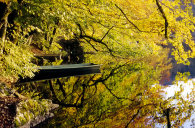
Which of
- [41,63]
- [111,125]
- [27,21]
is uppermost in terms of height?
[27,21]

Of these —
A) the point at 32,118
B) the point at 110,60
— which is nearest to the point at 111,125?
the point at 32,118

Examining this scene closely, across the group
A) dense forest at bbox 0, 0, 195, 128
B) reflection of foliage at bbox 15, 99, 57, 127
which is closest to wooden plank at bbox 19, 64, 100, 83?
dense forest at bbox 0, 0, 195, 128

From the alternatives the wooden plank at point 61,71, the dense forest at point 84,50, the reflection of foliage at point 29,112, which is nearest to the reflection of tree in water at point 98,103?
the dense forest at point 84,50

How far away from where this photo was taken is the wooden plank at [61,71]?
7420 millimetres

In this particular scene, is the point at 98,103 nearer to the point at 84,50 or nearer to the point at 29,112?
the point at 29,112

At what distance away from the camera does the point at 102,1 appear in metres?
4.72

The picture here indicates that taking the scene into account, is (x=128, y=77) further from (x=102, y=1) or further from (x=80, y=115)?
(x=102, y=1)

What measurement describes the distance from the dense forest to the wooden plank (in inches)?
8.8

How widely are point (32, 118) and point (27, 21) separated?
2.65 m

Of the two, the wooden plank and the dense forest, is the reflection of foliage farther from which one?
the wooden plank

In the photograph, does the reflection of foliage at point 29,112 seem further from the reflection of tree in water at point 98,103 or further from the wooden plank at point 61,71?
the wooden plank at point 61,71

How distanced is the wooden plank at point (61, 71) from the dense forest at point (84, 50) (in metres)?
0.22

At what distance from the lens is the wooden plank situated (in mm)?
7420

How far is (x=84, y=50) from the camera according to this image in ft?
41.4
